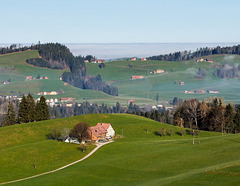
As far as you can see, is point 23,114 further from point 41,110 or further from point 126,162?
point 126,162

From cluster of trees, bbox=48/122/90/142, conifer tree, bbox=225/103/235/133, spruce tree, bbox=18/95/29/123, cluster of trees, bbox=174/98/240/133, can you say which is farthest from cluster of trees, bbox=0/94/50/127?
conifer tree, bbox=225/103/235/133

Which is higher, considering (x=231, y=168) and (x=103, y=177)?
(x=231, y=168)

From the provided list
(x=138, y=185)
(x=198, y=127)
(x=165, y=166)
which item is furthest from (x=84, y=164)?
(x=198, y=127)

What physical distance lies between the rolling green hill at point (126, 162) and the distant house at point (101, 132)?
5.06 metres

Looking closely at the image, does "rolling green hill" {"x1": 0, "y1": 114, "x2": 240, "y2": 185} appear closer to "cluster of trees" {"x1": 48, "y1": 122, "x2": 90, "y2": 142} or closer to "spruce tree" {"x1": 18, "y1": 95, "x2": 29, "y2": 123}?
"cluster of trees" {"x1": 48, "y1": 122, "x2": 90, "y2": 142}

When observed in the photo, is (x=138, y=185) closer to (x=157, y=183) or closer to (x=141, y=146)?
(x=157, y=183)

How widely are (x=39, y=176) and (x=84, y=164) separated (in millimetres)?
10492

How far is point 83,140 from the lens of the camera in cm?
10431

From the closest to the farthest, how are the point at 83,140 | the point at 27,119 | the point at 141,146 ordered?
the point at 141,146, the point at 83,140, the point at 27,119

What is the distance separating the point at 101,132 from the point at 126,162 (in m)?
36.4

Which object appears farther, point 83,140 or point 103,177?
point 83,140

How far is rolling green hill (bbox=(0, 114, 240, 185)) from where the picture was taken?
57.6m

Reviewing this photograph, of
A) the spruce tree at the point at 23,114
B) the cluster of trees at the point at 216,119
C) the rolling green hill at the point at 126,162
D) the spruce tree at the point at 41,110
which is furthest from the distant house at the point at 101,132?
the spruce tree at the point at 23,114

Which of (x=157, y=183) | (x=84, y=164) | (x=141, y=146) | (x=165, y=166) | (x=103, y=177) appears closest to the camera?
(x=157, y=183)
